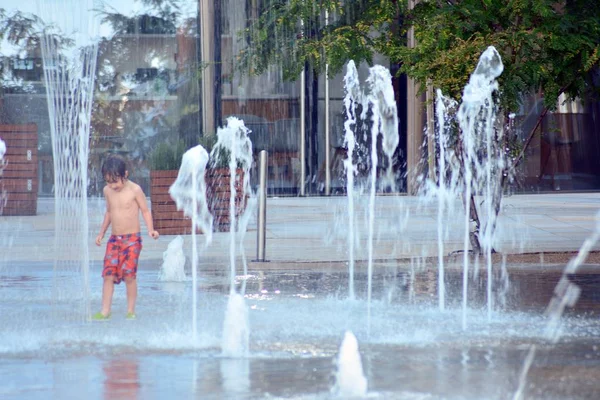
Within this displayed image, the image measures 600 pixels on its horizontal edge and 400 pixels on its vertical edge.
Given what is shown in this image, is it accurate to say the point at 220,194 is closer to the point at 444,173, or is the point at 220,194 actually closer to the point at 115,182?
the point at 115,182

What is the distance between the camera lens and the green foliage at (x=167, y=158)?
17094 mm

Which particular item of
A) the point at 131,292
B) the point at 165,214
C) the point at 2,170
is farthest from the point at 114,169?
the point at 2,170

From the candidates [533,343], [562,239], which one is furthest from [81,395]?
[562,239]

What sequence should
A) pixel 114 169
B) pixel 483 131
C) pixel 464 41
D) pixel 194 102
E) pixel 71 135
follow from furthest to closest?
1. pixel 194 102
2. pixel 71 135
3. pixel 483 131
4. pixel 464 41
5. pixel 114 169

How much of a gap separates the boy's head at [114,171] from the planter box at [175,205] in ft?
25.2

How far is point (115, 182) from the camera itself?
859cm

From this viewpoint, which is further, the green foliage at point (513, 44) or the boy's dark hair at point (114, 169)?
the green foliage at point (513, 44)

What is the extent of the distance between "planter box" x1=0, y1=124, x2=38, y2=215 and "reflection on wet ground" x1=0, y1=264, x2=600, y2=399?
9953 millimetres

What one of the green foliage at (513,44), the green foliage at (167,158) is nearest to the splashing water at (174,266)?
the green foliage at (513,44)

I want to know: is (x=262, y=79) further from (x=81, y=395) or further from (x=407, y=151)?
(x=81, y=395)

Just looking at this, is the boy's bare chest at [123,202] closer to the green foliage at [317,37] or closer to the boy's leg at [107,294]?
the boy's leg at [107,294]

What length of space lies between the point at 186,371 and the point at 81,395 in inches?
30.7

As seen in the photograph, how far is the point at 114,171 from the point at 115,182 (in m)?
0.13

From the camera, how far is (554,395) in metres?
5.78
